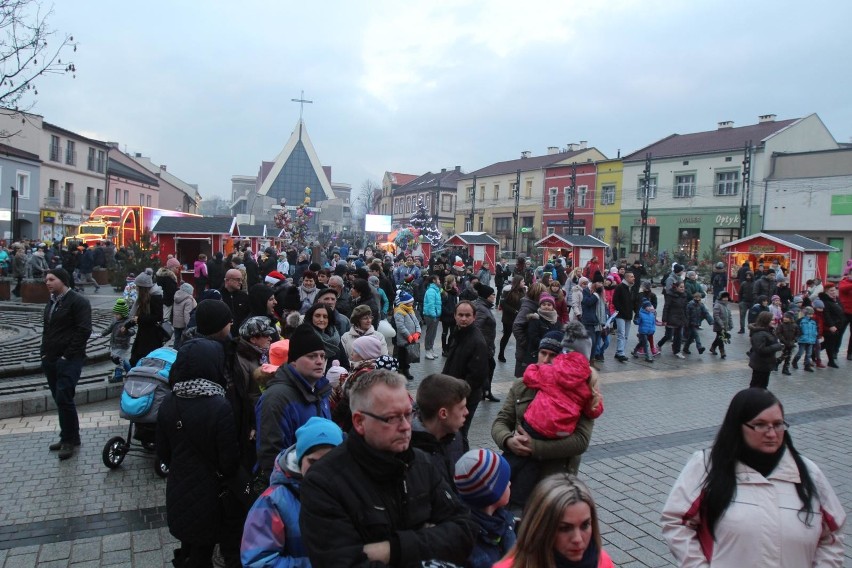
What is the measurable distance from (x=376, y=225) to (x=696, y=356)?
5501cm

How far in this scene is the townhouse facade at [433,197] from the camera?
2936 inches

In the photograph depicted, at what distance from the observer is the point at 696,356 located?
13312 millimetres

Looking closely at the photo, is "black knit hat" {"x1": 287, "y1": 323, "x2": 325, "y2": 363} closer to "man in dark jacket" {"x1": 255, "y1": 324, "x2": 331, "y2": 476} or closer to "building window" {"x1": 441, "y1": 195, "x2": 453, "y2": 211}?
"man in dark jacket" {"x1": 255, "y1": 324, "x2": 331, "y2": 476}

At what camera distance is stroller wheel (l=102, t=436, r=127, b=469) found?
5.70 m

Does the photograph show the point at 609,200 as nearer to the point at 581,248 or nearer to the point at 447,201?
the point at 581,248

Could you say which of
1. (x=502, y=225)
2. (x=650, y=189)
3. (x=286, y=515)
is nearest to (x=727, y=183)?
(x=650, y=189)

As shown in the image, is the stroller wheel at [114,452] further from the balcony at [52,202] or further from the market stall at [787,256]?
the balcony at [52,202]

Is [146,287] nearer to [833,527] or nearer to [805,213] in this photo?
[833,527]

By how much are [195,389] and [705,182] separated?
4660cm

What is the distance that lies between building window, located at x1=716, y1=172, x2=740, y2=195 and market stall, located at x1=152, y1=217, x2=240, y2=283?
3392 cm

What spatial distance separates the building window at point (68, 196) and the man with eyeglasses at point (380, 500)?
5196 centimetres

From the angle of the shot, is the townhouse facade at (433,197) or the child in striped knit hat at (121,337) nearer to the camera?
the child in striped knit hat at (121,337)

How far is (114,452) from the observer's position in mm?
5793

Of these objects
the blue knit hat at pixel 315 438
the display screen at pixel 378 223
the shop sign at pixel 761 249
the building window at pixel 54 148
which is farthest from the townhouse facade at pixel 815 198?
the building window at pixel 54 148
